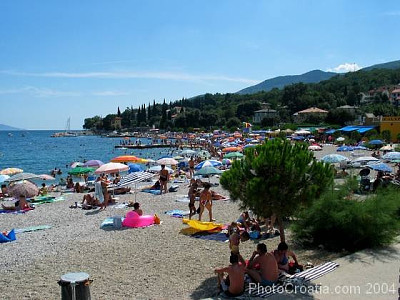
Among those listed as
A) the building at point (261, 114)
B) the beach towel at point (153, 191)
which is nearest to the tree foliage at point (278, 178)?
the beach towel at point (153, 191)

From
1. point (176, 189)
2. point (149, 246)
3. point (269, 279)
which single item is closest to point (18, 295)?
point (149, 246)

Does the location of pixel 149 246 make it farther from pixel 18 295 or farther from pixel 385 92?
pixel 385 92

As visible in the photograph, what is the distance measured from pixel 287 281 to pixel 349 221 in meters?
2.63

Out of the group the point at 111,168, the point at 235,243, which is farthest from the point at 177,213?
the point at 235,243

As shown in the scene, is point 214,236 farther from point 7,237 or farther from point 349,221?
point 7,237

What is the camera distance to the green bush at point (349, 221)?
8125mm

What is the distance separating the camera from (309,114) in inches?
3563

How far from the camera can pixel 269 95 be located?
151 meters

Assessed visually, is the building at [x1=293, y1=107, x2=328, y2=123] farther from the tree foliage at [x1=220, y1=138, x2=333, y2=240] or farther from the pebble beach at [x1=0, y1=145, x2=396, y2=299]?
the tree foliage at [x1=220, y1=138, x2=333, y2=240]

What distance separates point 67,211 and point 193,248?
7.50 meters

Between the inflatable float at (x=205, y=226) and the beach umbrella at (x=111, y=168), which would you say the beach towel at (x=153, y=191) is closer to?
the beach umbrella at (x=111, y=168)

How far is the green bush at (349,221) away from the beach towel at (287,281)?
160 cm

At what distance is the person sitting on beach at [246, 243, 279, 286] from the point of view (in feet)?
20.7

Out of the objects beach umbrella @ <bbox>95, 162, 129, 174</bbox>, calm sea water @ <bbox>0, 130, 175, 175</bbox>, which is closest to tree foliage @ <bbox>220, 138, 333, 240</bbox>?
beach umbrella @ <bbox>95, 162, 129, 174</bbox>
